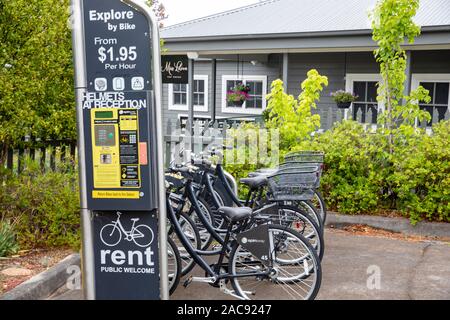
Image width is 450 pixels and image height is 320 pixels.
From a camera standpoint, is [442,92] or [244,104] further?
[244,104]

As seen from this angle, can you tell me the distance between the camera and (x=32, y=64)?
5.41 metres

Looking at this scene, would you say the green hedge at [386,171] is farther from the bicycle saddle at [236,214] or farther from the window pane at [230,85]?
the window pane at [230,85]

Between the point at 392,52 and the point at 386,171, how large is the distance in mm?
1610

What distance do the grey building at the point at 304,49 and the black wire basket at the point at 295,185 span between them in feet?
14.1

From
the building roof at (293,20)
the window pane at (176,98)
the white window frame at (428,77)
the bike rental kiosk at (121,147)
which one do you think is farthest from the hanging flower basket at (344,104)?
the bike rental kiosk at (121,147)

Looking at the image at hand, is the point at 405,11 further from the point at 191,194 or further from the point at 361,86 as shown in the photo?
the point at 361,86

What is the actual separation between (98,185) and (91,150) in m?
0.24

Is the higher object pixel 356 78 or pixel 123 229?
pixel 356 78

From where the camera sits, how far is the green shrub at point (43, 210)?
5141 mm

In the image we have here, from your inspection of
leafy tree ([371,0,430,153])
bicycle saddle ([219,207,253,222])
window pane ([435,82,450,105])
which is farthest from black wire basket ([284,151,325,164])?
window pane ([435,82,450,105])

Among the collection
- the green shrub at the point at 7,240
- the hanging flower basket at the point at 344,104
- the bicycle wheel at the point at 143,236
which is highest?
the hanging flower basket at the point at 344,104

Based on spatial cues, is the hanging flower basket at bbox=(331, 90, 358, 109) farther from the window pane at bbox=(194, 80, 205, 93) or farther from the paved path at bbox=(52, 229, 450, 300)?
the paved path at bbox=(52, 229, 450, 300)

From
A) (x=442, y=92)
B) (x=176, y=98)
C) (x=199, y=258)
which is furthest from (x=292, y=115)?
(x=176, y=98)

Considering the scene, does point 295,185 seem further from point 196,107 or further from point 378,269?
point 196,107
